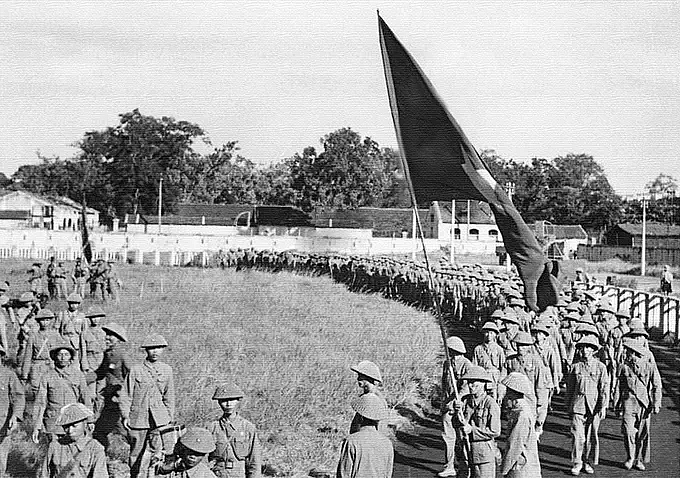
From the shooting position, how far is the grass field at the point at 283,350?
1004 cm

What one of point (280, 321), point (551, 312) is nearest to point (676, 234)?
point (280, 321)

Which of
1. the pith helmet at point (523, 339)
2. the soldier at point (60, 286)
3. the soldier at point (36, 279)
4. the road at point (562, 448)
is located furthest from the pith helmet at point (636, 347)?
the soldier at point (60, 286)

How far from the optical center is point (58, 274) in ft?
73.2

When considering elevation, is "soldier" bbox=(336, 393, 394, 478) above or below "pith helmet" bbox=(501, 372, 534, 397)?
below

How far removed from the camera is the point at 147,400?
300 inches

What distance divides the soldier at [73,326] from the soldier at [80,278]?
1157cm

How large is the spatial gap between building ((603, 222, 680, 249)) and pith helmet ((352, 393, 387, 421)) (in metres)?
55.7

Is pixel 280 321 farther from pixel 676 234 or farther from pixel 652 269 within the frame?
pixel 676 234

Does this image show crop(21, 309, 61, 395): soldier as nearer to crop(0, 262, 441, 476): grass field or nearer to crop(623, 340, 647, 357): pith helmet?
crop(0, 262, 441, 476): grass field

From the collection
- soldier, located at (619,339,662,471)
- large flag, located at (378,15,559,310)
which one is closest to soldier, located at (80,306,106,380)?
large flag, located at (378,15,559,310)

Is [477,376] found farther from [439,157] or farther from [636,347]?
[636,347]

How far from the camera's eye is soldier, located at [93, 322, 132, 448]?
8.02 metres

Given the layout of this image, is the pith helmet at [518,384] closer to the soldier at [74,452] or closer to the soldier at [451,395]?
the soldier at [451,395]

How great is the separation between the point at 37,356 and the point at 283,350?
659 cm
